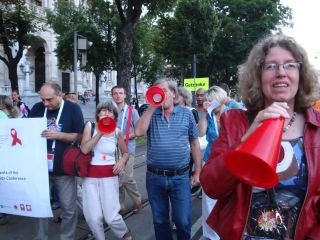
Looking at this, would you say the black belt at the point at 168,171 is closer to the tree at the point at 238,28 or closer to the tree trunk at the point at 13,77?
the tree trunk at the point at 13,77

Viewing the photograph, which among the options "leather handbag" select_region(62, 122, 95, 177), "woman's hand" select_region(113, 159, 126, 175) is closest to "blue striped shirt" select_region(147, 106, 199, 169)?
"woman's hand" select_region(113, 159, 126, 175)

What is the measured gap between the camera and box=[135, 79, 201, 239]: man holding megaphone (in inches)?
154

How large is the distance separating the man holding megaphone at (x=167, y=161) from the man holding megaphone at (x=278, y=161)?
192cm

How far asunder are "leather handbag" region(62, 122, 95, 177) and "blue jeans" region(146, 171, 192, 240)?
0.71 m

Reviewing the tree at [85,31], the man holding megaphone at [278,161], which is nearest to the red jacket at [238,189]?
the man holding megaphone at [278,161]

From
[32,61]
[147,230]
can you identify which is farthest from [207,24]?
[32,61]

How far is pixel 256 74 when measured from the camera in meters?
1.99

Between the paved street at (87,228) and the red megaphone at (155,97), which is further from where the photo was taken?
the paved street at (87,228)

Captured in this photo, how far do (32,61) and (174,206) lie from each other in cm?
4841

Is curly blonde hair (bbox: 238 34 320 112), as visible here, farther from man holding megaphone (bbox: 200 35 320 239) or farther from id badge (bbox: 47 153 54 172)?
id badge (bbox: 47 153 54 172)

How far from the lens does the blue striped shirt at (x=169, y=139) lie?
12.8 ft

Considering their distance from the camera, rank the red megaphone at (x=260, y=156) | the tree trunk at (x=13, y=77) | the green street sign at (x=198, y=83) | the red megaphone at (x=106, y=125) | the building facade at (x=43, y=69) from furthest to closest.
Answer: the building facade at (x=43, y=69) < the tree trunk at (x=13, y=77) < the green street sign at (x=198, y=83) < the red megaphone at (x=106, y=125) < the red megaphone at (x=260, y=156)

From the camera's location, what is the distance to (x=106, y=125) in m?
4.11

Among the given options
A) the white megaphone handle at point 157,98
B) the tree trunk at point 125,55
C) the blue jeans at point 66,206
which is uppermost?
the tree trunk at point 125,55
